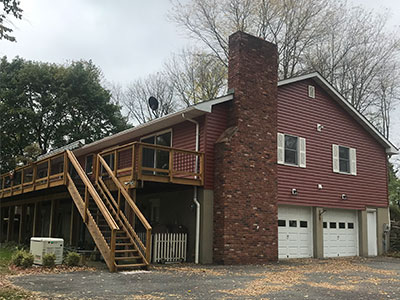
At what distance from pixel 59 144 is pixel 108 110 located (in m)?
4.30

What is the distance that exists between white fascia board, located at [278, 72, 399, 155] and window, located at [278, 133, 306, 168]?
2.12 meters

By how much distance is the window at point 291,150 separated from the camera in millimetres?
16469

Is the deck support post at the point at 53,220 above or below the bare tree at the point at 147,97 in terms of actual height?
below

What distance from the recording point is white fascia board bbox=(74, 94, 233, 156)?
46.1 feet

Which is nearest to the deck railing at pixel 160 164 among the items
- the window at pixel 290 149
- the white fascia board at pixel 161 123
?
the white fascia board at pixel 161 123

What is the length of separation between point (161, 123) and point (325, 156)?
7129 mm

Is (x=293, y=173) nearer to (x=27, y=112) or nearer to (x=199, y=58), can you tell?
(x=199, y=58)

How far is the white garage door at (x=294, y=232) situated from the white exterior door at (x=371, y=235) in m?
3.80

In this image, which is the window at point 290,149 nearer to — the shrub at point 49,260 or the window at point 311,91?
the window at point 311,91

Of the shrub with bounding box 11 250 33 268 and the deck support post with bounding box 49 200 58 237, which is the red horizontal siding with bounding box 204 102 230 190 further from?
the deck support post with bounding box 49 200 58 237

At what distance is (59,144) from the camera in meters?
31.9

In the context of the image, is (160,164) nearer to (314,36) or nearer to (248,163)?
(248,163)

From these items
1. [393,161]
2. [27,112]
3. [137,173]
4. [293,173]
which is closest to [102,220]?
[137,173]

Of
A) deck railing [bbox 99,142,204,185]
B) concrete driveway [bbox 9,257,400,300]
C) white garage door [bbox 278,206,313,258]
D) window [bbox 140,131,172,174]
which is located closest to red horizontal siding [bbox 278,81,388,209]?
white garage door [bbox 278,206,313,258]
